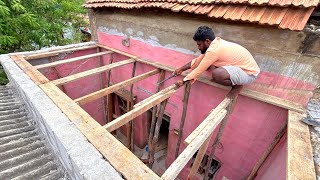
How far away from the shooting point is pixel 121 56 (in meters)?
6.10

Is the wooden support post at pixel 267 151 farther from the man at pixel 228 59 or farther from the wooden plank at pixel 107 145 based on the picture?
the wooden plank at pixel 107 145

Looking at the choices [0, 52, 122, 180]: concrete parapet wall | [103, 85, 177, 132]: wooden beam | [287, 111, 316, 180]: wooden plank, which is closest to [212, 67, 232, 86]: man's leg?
[103, 85, 177, 132]: wooden beam

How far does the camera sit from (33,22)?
5.87 metres

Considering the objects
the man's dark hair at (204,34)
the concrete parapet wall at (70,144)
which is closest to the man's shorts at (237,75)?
the man's dark hair at (204,34)

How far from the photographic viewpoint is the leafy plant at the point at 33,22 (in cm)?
547

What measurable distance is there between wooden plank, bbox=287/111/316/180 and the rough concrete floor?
2796mm

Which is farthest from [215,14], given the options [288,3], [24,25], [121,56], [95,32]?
[24,25]

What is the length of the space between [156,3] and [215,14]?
4.98 feet

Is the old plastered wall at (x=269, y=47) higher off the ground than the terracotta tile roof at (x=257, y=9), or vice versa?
the terracotta tile roof at (x=257, y=9)

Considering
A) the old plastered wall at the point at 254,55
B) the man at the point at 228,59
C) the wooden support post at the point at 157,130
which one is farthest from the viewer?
the wooden support post at the point at 157,130

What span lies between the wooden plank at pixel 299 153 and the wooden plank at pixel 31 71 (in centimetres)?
412

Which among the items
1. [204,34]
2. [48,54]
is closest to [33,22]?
[48,54]

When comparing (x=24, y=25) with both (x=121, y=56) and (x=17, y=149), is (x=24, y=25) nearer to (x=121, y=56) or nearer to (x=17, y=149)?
(x=121, y=56)

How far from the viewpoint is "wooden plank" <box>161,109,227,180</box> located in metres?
1.82
